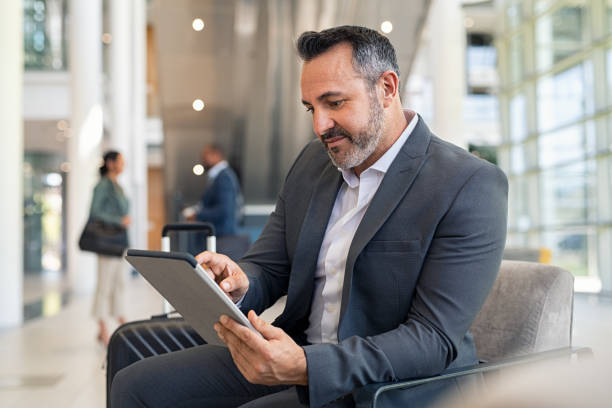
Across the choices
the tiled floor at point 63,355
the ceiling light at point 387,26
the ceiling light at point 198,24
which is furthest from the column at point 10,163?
the ceiling light at point 387,26

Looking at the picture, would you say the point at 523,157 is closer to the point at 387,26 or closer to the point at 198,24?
the point at 387,26

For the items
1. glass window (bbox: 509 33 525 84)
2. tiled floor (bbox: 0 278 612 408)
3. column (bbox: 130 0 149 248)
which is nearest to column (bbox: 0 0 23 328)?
tiled floor (bbox: 0 278 612 408)

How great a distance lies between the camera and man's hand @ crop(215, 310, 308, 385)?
1.49 meters

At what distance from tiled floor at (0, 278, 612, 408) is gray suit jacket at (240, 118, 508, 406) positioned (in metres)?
0.95

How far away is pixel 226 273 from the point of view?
196 centimetres

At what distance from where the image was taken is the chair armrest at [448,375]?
153 centimetres

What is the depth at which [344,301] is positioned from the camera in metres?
1.78

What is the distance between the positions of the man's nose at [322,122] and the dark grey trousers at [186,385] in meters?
0.73

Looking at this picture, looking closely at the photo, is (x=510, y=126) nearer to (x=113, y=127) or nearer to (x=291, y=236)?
(x=113, y=127)

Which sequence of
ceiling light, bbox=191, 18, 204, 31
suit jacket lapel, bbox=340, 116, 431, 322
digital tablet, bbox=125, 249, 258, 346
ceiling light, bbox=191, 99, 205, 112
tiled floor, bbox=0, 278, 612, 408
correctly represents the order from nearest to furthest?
1. digital tablet, bbox=125, 249, 258, 346
2. suit jacket lapel, bbox=340, 116, 431, 322
3. tiled floor, bbox=0, 278, 612, 408
4. ceiling light, bbox=191, 18, 204, 31
5. ceiling light, bbox=191, 99, 205, 112

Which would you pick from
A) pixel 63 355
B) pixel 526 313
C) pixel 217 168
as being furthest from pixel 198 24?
pixel 526 313

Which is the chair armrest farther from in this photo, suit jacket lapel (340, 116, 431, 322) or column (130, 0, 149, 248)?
column (130, 0, 149, 248)

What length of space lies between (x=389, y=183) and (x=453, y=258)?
0.91 ft

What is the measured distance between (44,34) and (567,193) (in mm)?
11882
